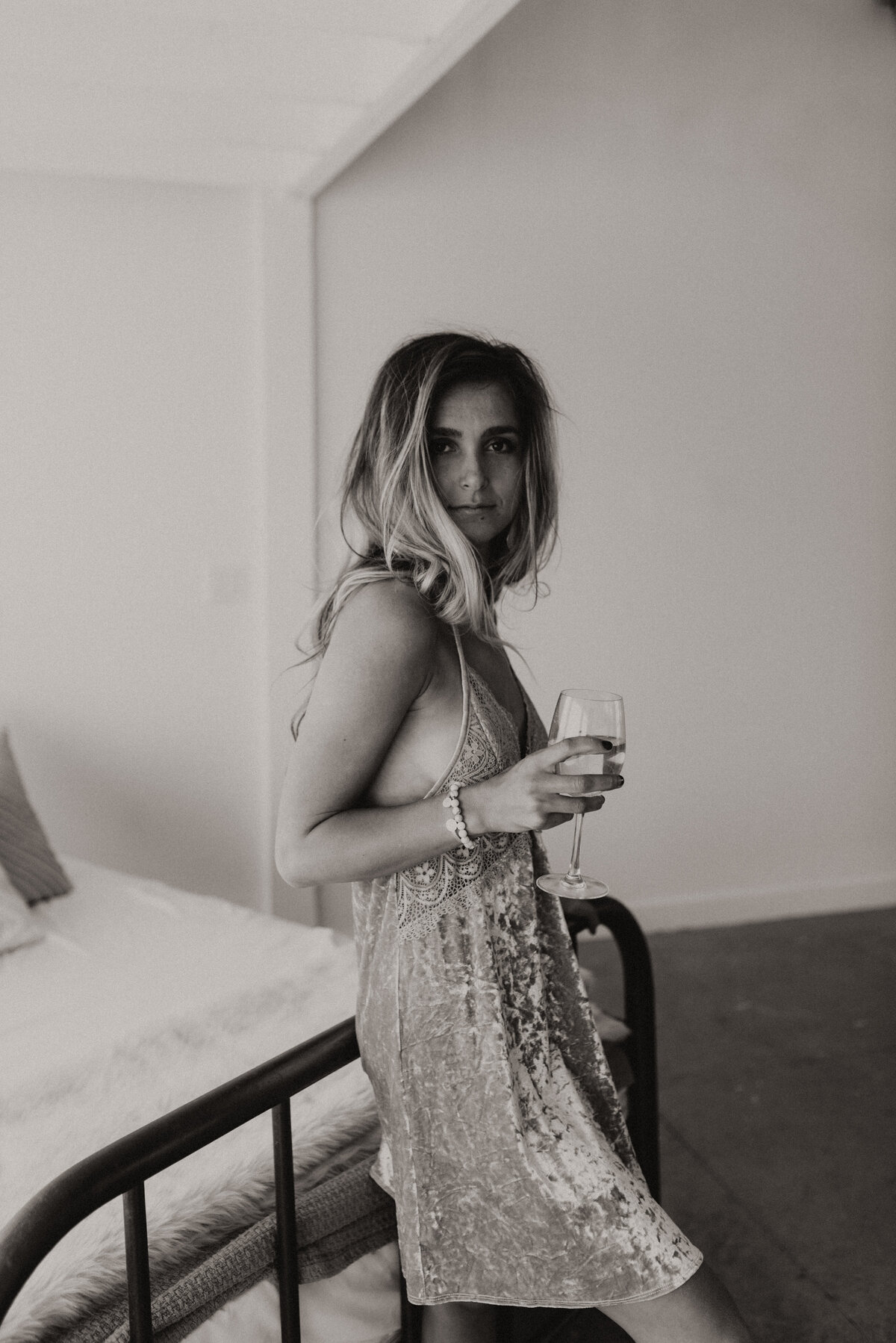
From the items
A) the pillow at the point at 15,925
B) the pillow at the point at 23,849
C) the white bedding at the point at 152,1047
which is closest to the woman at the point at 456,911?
the white bedding at the point at 152,1047

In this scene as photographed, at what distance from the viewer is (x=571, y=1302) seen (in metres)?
1.13

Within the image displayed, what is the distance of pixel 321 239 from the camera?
10.8 feet

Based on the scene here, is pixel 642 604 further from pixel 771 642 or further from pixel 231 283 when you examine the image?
pixel 231 283

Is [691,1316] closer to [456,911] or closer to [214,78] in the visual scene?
[456,911]

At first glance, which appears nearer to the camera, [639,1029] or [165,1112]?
[165,1112]

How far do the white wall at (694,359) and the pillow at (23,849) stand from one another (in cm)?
116

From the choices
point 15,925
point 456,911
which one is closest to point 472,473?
point 456,911

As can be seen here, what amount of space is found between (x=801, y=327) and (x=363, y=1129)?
3.26m

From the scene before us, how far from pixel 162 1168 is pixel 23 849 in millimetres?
Answer: 1717

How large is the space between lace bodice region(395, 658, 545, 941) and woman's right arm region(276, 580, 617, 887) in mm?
51

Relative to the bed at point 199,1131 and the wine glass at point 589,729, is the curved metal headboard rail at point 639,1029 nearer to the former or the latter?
the bed at point 199,1131

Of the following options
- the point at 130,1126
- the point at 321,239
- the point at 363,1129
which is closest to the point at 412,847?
the point at 363,1129

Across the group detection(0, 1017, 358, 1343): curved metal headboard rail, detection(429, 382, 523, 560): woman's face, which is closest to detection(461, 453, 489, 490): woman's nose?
detection(429, 382, 523, 560): woman's face

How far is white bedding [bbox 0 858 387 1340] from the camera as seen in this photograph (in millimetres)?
1279
